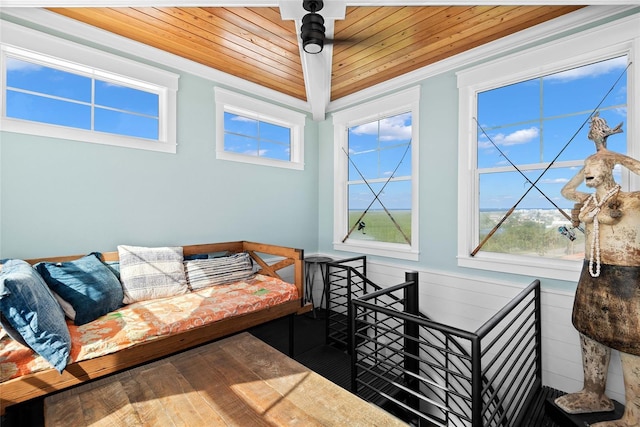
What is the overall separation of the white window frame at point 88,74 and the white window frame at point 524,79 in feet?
8.91

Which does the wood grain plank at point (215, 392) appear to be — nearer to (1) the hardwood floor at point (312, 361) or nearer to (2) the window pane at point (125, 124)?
(1) the hardwood floor at point (312, 361)

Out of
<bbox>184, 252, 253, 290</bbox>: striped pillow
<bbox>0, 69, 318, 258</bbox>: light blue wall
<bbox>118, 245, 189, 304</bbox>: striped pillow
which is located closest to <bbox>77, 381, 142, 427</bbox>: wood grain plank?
<bbox>118, 245, 189, 304</bbox>: striped pillow


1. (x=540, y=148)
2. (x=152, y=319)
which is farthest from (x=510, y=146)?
(x=152, y=319)

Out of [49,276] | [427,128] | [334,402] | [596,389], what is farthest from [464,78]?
[49,276]

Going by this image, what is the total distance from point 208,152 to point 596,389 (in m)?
3.47

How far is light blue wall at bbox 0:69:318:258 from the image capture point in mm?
2012

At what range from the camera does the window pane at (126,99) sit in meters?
2.40

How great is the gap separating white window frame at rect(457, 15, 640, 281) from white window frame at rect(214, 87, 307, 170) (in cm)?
193

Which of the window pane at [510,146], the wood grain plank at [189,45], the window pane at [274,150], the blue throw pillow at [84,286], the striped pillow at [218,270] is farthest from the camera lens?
the window pane at [274,150]

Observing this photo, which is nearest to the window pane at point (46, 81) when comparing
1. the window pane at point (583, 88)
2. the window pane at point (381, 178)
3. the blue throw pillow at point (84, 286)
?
the blue throw pillow at point (84, 286)

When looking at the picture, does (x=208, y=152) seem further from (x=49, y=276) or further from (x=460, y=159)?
(x=460, y=159)

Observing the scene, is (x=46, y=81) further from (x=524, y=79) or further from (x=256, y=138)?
(x=524, y=79)

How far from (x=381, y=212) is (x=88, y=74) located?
3.03m

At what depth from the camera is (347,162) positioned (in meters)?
3.73
